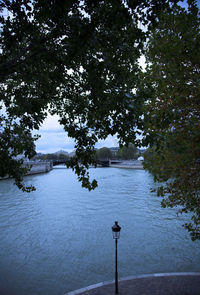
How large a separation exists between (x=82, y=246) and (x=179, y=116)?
10.0 metres

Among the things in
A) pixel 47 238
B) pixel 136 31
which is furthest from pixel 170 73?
pixel 47 238

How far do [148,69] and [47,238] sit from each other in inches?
462

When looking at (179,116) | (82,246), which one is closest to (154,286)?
(179,116)

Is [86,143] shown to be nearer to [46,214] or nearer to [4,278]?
[4,278]

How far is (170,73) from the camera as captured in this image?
6133 millimetres

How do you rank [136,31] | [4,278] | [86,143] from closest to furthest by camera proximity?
[136,31]
[86,143]
[4,278]

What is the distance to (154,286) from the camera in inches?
276

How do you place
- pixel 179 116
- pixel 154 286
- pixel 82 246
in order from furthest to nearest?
1. pixel 82 246
2. pixel 154 286
3. pixel 179 116

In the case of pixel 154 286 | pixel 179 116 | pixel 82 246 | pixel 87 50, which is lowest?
pixel 82 246

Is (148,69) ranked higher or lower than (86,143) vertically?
higher

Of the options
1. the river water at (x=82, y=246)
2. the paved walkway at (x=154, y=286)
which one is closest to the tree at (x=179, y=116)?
the paved walkway at (x=154, y=286)

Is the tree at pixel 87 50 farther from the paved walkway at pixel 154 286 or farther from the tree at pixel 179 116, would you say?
the paved walkway at pixel 154 286

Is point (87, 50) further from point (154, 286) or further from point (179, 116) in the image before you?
point (154, 286)

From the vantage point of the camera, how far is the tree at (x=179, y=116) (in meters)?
5.08
